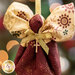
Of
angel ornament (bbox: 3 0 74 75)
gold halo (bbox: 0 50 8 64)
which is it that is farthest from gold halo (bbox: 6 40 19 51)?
angel ornament (bbox: 3 0 74 75)

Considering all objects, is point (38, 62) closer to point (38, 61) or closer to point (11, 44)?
point (38, 61)

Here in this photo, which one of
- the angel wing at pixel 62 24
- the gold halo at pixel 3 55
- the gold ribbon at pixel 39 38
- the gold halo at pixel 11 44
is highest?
the angel wing at pixel 62 24

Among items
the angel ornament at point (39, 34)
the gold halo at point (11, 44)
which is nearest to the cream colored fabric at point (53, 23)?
the angel ornament at point (39, 34)

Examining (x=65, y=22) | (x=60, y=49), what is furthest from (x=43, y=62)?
(x=60, y=49)

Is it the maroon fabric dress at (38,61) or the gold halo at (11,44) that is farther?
the gold halo at (11,44)

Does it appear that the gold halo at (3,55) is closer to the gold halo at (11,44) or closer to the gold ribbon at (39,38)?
the gold halo at (11,44)

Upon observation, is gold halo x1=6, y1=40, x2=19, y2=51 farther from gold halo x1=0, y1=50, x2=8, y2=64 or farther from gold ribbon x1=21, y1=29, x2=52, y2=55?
gold ribbon x1=21, y1=29, x2=52, y2=55

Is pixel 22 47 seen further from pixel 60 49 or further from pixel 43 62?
pixel 60 49
